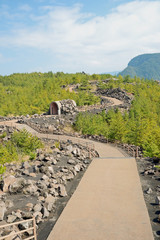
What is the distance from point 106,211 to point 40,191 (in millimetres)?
3817

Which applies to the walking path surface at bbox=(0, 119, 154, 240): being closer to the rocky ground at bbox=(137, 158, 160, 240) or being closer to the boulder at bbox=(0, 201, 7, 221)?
the rocky ground at bbox=(137, 158, 160, 240)

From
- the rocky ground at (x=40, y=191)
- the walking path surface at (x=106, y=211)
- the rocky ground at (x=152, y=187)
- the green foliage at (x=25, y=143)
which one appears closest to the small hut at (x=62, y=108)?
the green foliage at (x=25, y=143)

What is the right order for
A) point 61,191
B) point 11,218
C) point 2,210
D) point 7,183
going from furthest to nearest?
point 7,183 < point 61,191 < point 2,210 < point 11,218

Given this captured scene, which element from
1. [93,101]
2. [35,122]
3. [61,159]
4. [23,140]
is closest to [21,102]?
[93,101]

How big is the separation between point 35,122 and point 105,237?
101 feet

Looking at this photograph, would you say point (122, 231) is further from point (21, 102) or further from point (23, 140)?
point (21, 102)

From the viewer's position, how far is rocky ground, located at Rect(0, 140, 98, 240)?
8117 mm

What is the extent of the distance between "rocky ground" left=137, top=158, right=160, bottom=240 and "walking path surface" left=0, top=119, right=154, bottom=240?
0.85ft

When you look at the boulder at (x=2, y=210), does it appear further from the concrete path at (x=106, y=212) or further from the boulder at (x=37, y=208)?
the concrete path at (x=106, y=212)

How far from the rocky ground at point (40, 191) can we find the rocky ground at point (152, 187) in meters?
4.00

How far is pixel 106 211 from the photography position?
8.57 meters

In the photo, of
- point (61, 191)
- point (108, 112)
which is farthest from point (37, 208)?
point (108, 112)

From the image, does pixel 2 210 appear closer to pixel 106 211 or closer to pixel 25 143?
pixel 106 211

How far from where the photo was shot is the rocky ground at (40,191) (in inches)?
320
